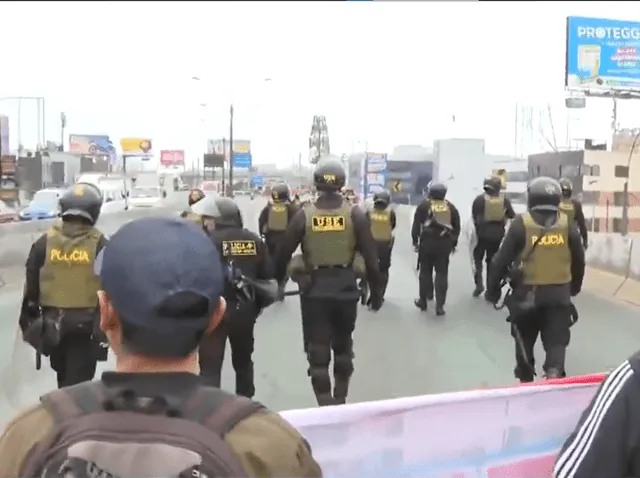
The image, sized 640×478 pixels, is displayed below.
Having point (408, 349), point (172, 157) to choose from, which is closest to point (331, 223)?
point (408, 349)

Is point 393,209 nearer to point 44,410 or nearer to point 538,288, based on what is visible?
point 538,288

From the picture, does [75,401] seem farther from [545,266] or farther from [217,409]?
[545,266]

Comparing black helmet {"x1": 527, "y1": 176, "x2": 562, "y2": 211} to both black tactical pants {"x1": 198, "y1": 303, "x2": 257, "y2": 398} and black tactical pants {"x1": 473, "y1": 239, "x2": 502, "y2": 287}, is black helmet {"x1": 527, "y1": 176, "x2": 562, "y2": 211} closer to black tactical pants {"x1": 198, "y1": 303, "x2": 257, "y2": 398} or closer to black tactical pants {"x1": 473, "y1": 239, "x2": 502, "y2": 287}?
black tactical pants {"x1": 198, "y1": 303, "x2": 257, "y2": 398}

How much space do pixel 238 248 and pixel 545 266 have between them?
83.8 inches

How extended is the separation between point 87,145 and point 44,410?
21.9 ft

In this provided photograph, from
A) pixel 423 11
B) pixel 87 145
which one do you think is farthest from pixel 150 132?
pixel 423 11

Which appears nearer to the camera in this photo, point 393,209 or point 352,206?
point 352,206

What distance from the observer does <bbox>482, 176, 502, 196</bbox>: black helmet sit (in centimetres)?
934

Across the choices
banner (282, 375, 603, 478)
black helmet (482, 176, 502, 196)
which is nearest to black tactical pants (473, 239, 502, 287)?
black helmet (482, 176, 502, 196)

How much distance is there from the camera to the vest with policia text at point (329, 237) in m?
5.34

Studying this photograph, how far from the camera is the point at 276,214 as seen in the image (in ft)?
33.1

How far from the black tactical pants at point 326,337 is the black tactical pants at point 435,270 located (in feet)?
13.0

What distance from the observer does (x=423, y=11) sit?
756 centimetres

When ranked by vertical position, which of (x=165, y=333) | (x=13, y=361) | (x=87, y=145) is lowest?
(x=13, y=361)
